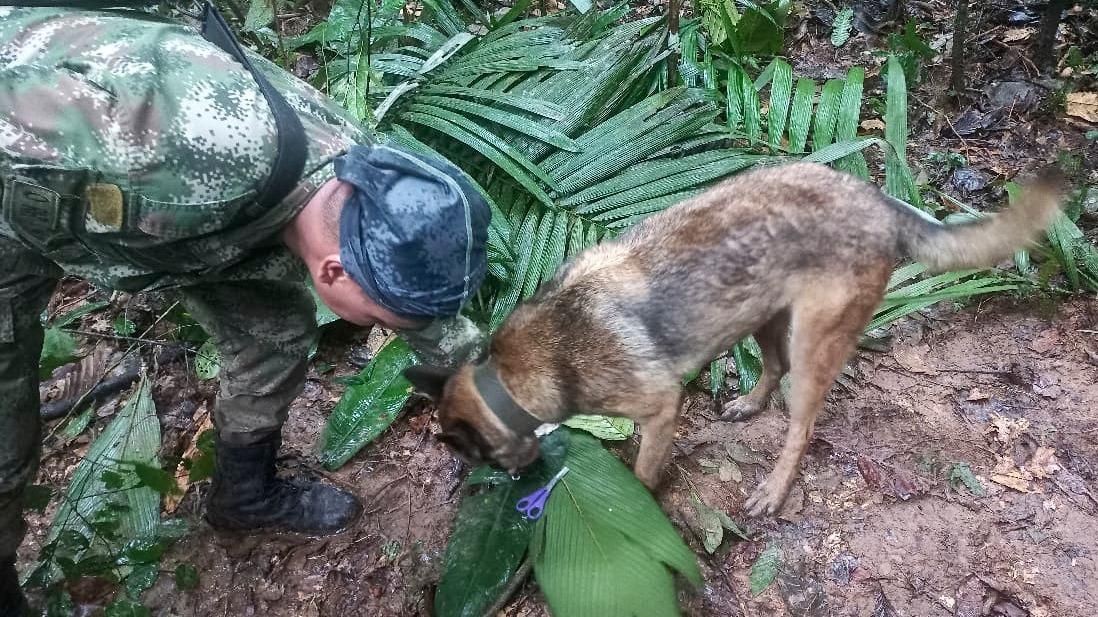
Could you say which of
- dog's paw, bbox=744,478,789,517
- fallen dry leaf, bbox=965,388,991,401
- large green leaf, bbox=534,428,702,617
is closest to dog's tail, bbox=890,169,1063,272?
fallen dry leaf, bbox=965,388,991,401

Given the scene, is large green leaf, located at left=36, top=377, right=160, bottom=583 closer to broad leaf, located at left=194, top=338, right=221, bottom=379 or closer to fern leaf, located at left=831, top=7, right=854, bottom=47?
broad leaf, located at left=194, top=338, right=221, bottom=379

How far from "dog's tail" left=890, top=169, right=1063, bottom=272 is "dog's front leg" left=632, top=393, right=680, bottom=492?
44.8 inches

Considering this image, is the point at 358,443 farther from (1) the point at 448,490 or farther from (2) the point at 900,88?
(2) the point at 900,88

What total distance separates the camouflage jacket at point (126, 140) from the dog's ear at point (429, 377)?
3.01 ft

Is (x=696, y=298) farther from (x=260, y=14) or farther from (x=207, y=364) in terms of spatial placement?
(x=260, y=14)

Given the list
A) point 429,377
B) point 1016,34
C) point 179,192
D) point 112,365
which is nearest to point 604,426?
point 429,377

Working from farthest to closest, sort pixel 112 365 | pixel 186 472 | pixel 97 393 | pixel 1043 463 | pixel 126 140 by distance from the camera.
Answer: pixel 112 365, pixel 97 393, pixel 186 472, pixel 1043 463, pixel 126 140

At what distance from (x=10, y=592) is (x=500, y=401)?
192 centimetres

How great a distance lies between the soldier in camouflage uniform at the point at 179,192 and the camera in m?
1.72

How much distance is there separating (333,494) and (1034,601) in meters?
2.88

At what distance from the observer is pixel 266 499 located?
312 cm


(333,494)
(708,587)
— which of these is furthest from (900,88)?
(333,494)

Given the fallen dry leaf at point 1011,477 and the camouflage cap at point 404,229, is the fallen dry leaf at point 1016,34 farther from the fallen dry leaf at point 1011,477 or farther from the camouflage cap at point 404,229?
the camouflage cap at point 404,229

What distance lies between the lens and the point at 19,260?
214 centimetres
